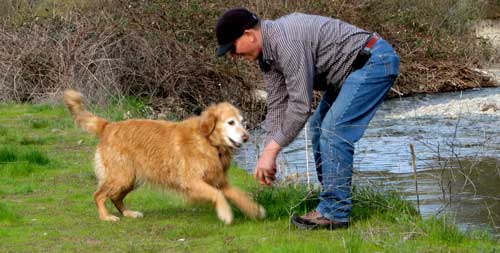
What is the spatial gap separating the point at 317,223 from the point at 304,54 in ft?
4.87

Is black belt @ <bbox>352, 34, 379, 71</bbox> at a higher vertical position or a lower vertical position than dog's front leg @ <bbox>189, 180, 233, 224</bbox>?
higher

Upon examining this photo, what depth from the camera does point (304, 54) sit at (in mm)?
6480

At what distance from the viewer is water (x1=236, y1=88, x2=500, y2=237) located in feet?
27.2

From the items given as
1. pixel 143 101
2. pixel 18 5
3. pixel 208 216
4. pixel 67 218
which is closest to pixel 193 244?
pixel 208 216

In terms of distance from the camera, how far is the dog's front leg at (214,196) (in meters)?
7.29

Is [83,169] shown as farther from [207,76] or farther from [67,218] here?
[207,76]

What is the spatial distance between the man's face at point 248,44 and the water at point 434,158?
1700 mm

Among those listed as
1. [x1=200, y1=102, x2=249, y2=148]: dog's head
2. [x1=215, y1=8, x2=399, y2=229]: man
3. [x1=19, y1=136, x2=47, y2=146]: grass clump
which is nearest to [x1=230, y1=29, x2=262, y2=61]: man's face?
[x1=215, y1=8, x2=399, y2=229]: man

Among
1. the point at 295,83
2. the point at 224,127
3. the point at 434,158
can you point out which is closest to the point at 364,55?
the point at 295,83

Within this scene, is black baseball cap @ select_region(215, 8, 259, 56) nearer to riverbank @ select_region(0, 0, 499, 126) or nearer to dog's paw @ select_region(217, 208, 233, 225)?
dog's paw @ select_region(217, 208, 233, 225)

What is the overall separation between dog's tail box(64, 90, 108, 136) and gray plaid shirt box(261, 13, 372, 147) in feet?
7.32

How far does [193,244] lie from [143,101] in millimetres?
11574

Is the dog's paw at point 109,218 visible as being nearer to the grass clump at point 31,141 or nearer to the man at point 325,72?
the man at point 325,72

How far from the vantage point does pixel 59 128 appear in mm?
14484
